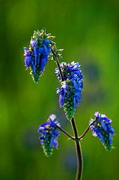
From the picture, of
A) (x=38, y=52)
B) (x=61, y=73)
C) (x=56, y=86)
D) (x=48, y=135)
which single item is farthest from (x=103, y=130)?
(x=56, y=86)

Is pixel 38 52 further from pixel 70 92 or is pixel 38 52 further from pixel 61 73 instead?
pixel 70 92

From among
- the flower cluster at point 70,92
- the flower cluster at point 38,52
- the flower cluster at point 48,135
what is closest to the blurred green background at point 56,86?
the flower cluster at point 48,135

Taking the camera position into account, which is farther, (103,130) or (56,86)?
(56,86)

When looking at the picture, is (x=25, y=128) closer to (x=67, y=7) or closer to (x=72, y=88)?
(x=67, y=7)

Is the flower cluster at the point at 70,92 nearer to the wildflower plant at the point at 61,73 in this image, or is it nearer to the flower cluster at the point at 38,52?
the wildflower plant at the point at 61,73

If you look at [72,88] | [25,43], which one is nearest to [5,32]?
[25,43]

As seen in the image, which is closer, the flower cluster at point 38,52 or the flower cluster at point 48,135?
the flower cluster at point 38,52
